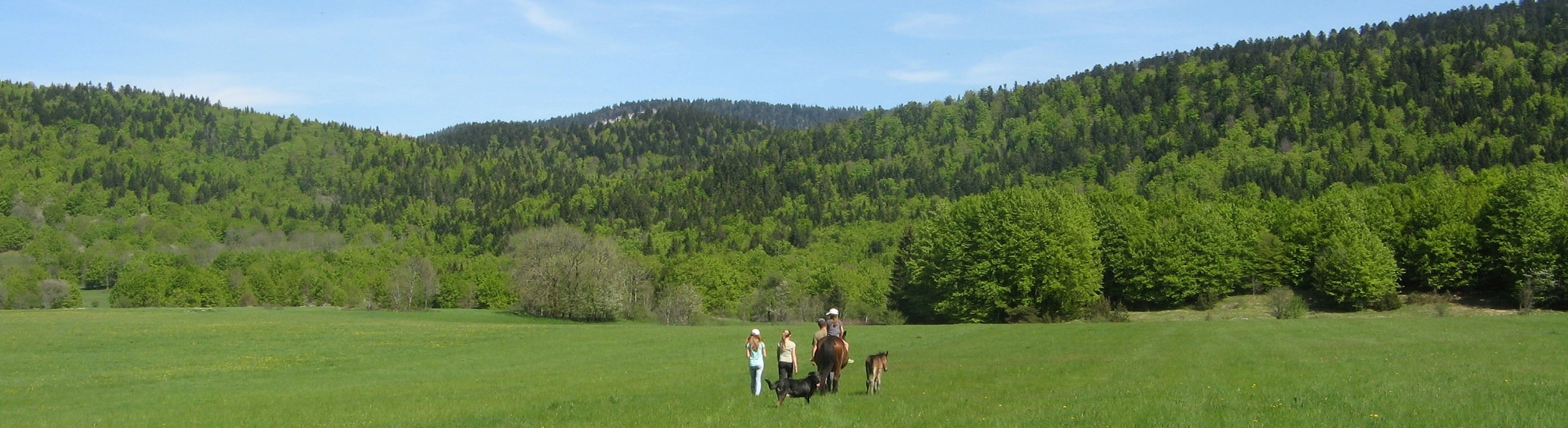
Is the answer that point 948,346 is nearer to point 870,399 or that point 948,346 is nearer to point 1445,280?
point 870,399

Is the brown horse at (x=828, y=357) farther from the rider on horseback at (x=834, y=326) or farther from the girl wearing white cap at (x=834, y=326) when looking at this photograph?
the girl wearing white cap at (x=834, y=326)

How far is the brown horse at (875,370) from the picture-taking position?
2269cm

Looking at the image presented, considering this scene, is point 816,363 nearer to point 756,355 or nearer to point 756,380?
point 756,355

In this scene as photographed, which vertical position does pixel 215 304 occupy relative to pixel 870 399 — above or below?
below

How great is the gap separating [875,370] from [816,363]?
1.71 metres

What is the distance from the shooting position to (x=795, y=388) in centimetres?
1992

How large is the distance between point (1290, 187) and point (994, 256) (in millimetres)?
111428

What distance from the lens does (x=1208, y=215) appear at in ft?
279

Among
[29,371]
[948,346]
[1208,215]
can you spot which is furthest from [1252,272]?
[29,371]

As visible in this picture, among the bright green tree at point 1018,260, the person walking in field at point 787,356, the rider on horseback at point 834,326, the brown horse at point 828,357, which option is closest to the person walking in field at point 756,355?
the person walking in field at point 787,356

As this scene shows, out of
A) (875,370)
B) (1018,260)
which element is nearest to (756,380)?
(875,370)

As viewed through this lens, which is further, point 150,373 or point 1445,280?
point 1445,280

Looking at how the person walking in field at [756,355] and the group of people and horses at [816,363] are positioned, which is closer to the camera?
the group of people and horses at [816,363]

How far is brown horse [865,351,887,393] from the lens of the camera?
74.4 ft
